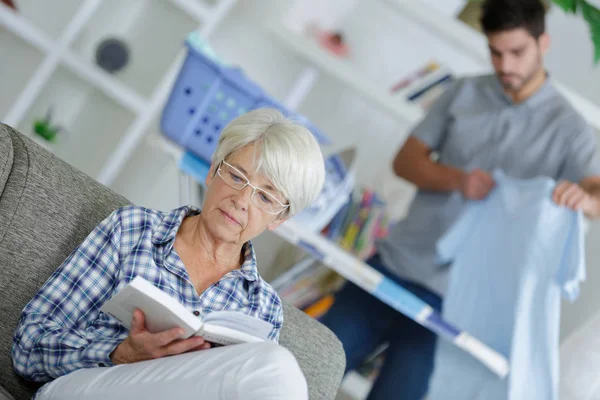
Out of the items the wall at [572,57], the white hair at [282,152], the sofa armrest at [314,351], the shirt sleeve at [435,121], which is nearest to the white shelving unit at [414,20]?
the wall at [572,57]

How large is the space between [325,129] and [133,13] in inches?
40.2

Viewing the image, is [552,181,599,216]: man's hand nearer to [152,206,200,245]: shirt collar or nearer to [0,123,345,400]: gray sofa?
[0,123,345,400]: gray sofa

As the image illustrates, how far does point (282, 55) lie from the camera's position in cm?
351

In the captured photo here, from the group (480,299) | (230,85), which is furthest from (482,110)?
(230,85)

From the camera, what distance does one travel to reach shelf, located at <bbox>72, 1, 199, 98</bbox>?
3098 millimetres

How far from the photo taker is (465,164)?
8.19 feet

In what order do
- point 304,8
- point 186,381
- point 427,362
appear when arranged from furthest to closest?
point 304,8 < point 427,362 < point 186,381

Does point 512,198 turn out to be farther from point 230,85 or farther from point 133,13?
point 133,13

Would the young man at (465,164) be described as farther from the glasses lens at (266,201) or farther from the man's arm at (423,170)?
the glasses lens at (266,201)

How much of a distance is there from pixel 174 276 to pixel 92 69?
71.8 inches

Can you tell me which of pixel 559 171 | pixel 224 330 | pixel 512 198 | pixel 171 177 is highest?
pixel 559 171

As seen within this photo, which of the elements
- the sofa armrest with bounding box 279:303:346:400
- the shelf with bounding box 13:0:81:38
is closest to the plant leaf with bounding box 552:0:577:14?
the sofa armrest with bounding box 279:303:346:400

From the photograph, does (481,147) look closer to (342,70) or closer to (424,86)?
(424,86)

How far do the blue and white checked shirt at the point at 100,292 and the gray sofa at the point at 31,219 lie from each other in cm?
6
